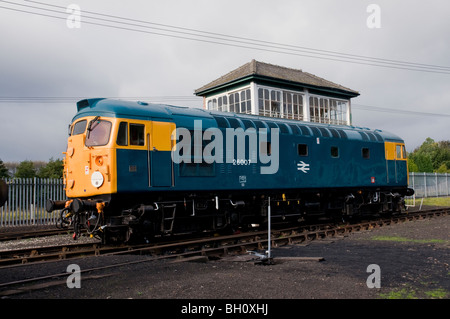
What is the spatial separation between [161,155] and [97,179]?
196 cm

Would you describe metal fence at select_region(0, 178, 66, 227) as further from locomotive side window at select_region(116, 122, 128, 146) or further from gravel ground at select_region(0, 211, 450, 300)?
gravel ground at select_region(0, 211, 450, 300)

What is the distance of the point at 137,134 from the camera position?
11.2 meters

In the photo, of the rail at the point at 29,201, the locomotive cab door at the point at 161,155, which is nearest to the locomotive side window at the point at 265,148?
the locomotive cab door at the point at 161,155

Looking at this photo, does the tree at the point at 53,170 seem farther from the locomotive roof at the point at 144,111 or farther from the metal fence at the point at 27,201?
the locomotive roof at the point at 144,111

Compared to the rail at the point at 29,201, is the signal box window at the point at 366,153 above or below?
above

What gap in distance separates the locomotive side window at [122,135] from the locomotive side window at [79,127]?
1.34 m

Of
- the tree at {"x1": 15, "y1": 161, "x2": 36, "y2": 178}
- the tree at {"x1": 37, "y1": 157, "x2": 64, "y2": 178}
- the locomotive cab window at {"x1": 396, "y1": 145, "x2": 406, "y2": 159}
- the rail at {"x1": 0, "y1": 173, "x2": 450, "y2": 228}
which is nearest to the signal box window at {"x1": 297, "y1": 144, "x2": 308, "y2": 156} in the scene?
the locomotive cab window at {"x1": 396, "y1": 145, "x2": 406, "y2": 159}

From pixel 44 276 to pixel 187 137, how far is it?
6.08m

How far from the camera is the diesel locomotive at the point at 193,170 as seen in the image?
424 inches

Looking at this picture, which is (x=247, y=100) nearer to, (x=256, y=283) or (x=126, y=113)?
(x=126, y=113)

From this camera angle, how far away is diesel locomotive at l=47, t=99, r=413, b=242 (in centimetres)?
1076

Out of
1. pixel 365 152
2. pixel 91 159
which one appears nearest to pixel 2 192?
pixel 91 159

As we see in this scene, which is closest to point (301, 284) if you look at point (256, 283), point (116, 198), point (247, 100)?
point (256, 283)
